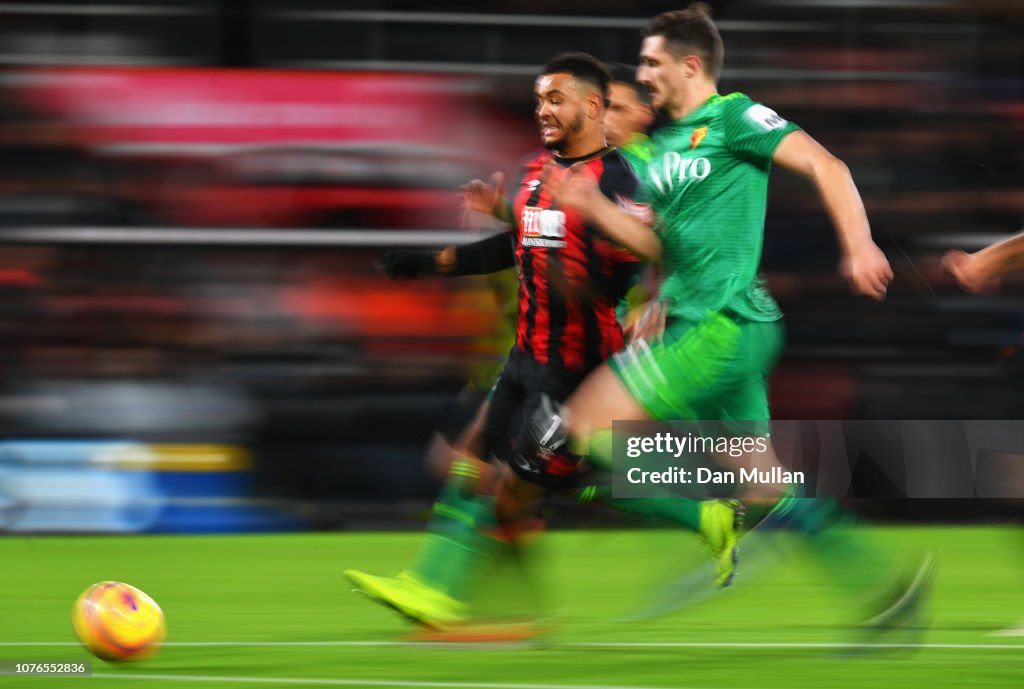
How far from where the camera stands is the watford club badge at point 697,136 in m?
5.27

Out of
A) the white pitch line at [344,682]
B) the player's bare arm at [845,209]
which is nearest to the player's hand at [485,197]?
the player's bare arm at [845,209]

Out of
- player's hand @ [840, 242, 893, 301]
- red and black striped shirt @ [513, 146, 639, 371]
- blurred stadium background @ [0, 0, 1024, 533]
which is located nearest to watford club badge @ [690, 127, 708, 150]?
red and black striped shirt @ [513, 146, 639, 371]

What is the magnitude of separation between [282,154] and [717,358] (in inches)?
249

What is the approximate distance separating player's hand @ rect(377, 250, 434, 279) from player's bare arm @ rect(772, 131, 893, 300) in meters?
1.37

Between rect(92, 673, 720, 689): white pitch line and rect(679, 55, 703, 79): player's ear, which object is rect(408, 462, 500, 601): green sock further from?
rect(679, 55, 703, 79): player's ear

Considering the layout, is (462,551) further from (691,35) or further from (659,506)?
(691,35)

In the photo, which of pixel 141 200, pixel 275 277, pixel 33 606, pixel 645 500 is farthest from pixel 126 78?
pixel 645 500

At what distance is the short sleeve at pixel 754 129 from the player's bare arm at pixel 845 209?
31 millimetres

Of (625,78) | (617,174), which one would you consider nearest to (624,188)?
(617,174)

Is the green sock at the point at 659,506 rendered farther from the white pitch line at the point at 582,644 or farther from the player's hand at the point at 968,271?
the player's hand at the point at 968,271

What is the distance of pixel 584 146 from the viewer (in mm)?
5688

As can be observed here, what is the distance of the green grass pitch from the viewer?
5.04 metres

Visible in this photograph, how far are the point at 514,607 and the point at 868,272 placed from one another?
6.34ft

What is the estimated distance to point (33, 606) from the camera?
6988 mm
